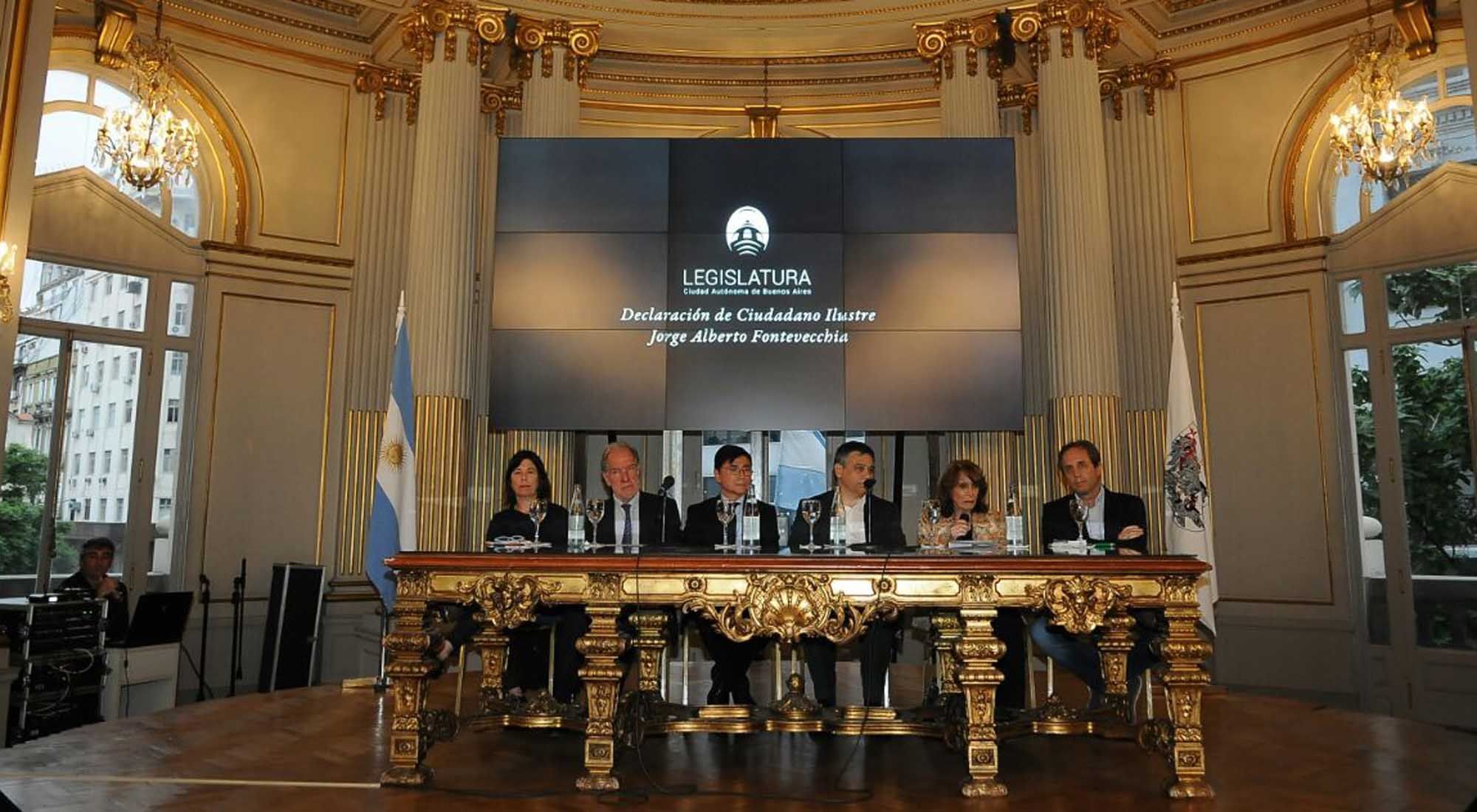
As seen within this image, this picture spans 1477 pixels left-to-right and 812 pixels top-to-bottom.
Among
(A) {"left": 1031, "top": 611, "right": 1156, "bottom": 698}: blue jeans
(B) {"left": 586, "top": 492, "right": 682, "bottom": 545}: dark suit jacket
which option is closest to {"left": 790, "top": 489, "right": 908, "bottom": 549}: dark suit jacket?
(B) {"left": 586, "top": 492, "right": 682, "bottom": 545}: dark suit jacket

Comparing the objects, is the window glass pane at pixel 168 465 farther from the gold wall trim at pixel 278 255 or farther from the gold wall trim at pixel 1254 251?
the gold wall trim at pixel 1254 251

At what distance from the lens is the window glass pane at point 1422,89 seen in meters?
7.15

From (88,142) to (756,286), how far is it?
496 centimetres

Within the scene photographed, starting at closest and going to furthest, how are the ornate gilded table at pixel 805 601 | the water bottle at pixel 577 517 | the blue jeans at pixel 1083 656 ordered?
the ornate gilded table at pixel 805 601, the water bottle at pixel 577 517, the blue jeans at pixel 1083 656

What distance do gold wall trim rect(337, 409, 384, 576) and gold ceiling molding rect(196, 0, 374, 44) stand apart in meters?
2.91

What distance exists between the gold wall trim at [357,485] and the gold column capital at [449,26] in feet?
8.88

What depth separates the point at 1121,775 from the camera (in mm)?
3566

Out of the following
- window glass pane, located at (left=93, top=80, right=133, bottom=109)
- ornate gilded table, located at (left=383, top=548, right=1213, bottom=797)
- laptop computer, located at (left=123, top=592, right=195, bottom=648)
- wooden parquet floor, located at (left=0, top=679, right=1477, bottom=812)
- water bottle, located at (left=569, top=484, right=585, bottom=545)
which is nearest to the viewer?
wooden parquet floor, located at (left=0, top=679, right=1477, bottom=812)

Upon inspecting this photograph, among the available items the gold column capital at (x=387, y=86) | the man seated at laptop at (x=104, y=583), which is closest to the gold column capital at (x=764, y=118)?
the gold column capital at (x=387, y=86)

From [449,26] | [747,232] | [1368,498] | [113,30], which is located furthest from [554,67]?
[1368,498]

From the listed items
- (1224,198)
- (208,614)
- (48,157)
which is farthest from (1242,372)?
A: (48,157)

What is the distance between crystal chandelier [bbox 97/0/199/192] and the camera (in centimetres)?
646

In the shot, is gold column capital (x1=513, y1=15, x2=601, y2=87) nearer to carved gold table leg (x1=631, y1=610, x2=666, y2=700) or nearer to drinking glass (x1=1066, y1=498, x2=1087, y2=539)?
carved gold table leg (x1=631, y1=610, x2=666, y2=700)

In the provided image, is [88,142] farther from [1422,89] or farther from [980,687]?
[1422,89]
